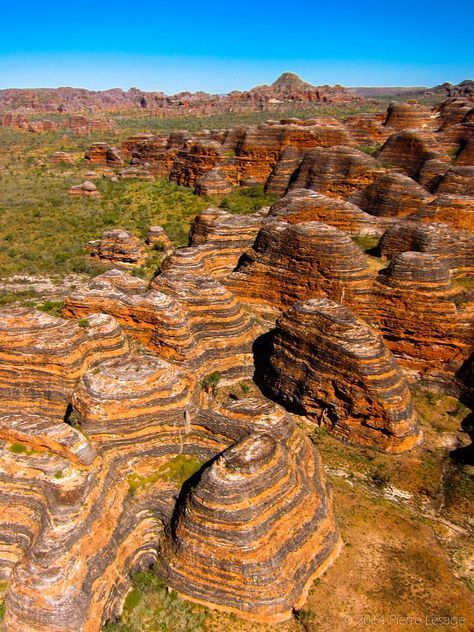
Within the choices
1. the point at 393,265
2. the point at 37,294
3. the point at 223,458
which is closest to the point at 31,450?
the point at 223,458

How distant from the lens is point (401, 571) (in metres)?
11.3

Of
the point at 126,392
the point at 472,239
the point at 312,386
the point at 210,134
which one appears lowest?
the point at 312,386

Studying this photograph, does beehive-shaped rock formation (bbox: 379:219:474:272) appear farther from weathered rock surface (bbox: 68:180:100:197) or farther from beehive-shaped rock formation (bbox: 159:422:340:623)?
weathered rock surface (bbox: 68:180:100:197)

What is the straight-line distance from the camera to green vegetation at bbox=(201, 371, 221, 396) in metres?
17.6

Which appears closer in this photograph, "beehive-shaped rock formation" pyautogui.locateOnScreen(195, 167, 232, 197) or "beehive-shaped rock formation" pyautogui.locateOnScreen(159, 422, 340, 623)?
"beehive-shaped rock formation" pyautogui.locateOnScreen(159, 422, 340, 623)

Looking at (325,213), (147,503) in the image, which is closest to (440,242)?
(325,213)

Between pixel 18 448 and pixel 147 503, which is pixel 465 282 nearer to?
pixel 147 503

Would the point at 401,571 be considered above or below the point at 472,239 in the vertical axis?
below

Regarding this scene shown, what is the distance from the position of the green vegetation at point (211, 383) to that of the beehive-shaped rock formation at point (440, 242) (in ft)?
44.7

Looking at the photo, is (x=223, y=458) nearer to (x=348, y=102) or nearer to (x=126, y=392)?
(x=126, y=392)

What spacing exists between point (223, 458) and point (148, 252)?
28324mm

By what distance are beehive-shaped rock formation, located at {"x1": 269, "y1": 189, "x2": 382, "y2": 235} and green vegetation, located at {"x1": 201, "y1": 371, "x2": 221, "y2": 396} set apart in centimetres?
1356

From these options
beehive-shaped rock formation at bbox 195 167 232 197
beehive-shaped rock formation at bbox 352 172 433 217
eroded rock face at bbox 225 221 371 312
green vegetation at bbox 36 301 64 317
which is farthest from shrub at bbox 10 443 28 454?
beehive-shaped rock formation at bbox 195 167 232 197

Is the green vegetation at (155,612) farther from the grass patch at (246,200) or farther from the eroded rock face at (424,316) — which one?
the grass patch at (246,200)
